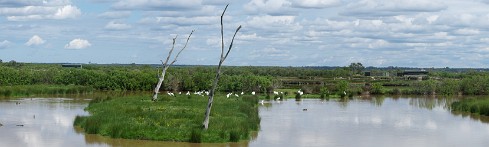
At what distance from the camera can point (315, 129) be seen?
35906 mm

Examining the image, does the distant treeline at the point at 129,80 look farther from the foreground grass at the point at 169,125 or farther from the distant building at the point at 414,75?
the foreground grass at the point at 169,125

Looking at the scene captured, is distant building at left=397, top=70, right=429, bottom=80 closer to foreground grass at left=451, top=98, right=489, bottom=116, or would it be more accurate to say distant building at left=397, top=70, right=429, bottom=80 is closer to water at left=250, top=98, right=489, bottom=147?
foreground grass at left=451, top=98, right=489, bottom=116

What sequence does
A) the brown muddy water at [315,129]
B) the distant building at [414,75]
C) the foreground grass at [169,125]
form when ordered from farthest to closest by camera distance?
the distant building at [414,75], the brown muddy water at [315,129], the foreground grass at [169,125]

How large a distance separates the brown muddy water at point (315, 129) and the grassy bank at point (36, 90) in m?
15.9

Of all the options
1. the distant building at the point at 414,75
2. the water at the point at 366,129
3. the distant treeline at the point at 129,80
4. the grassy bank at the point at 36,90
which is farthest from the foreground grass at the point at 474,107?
the distant building at the point at 414,75

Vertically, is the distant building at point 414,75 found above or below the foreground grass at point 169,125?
above

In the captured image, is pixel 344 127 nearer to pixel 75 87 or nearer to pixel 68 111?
pixel 68 111

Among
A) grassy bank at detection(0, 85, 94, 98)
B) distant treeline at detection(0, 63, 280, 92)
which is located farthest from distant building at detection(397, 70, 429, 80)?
grassy bank at detection(0, 85, 94, 98)

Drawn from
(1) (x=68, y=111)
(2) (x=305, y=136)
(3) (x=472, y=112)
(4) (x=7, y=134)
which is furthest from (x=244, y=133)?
(3) (x=472, y=112)

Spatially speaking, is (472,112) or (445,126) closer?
(445,126)

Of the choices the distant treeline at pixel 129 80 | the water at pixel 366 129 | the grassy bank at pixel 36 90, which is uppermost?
the distant treeline at pixel 129 80

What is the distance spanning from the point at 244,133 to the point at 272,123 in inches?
355

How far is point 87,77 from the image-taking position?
88562mm

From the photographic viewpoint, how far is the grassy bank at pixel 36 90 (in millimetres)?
64981
